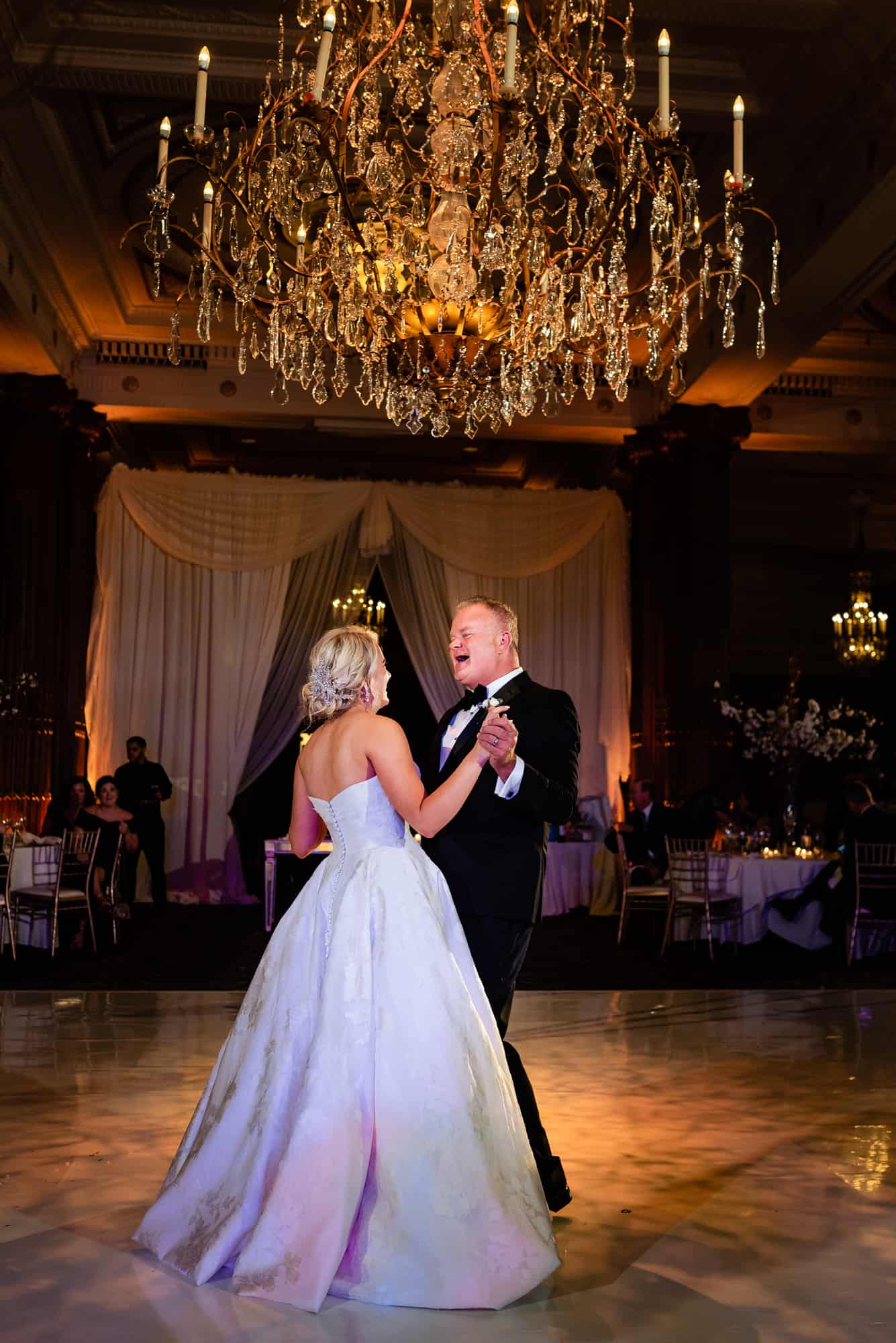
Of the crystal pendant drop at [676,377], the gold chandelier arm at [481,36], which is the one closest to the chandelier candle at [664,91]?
the gold chandelier arm at [481,36]

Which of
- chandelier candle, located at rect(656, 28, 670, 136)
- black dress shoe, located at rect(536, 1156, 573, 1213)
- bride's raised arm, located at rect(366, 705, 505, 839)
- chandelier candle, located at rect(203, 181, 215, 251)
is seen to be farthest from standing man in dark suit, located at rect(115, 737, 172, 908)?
bride's raised arm, located at rect(366, 705, 505, 839)

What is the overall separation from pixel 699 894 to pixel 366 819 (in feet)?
19.5

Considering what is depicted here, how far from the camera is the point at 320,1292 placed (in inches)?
100.0

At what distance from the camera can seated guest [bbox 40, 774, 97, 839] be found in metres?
9.48

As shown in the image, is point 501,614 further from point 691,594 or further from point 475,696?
point 691,594

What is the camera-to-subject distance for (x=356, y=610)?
12258 millimetres

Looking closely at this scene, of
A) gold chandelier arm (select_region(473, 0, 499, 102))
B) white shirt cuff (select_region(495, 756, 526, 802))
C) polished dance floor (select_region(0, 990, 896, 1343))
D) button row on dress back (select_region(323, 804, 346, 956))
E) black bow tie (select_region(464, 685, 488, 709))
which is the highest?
gold chandelier arm (select_region(473, 0, 499, 102))

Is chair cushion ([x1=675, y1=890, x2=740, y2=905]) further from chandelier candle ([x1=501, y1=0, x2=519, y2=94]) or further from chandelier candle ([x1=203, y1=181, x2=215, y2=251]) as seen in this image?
chandelier candle ([x1=501, y1=0, x2=519, y2=94])

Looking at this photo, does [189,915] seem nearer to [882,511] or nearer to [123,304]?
[123,304]

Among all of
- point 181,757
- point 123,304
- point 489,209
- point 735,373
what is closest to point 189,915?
point 181,757

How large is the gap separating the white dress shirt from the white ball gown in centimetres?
25

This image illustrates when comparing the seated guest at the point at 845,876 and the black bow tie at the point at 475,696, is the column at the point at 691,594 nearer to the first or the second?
the seated guest at the point at 845,876

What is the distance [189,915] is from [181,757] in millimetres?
1647

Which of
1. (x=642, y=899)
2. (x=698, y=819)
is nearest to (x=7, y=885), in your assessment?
(x=642, y=899)
